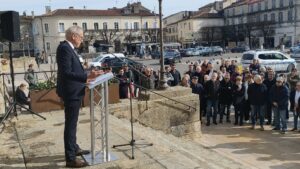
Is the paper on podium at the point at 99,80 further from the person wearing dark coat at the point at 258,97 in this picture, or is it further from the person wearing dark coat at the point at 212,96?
the person wearing dark coat at the point at 212,96

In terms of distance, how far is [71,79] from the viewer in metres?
4.43

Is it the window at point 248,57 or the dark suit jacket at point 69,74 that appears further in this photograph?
the window at point 248,57

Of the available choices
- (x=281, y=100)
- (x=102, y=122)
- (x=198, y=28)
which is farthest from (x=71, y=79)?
(x=198, y=28)

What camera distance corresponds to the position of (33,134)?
6.76m

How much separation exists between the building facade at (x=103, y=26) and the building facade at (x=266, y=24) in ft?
54.5

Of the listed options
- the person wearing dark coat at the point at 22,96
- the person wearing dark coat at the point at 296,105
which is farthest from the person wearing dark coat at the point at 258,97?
the person wearing dark coat at the point at 22,96

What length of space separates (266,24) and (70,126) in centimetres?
6698

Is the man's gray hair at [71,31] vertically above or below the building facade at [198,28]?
below

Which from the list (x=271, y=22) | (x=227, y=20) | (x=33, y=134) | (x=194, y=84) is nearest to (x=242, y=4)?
(x=227, y=20)

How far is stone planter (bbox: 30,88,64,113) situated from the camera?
28.0ft

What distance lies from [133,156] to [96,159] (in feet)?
1.79

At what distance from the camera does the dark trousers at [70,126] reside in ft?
15.0

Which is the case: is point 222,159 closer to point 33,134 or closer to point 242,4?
point 33,134

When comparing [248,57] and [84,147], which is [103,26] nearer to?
[248,57]
